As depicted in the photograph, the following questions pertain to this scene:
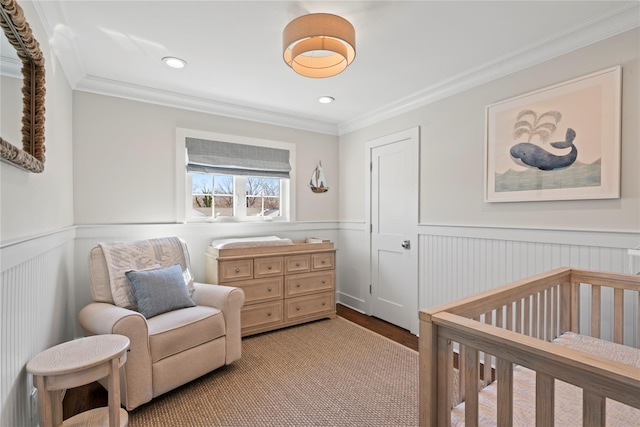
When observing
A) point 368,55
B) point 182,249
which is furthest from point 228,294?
point 368,55

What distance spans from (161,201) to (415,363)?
269 centimetres

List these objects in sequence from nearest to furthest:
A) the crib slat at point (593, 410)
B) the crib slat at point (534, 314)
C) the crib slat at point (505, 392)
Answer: the crib slat at point (593, 410) < the crib slat at point (505, 392) < the crib slat at point (534, 314)

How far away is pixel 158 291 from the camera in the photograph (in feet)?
7.32

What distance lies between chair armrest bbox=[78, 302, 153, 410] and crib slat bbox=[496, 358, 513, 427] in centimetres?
184

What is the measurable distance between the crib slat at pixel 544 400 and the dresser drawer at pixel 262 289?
8.10 ft

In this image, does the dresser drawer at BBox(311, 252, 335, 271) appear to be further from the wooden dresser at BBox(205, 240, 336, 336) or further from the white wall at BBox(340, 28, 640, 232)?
the white wall at BBox(340, 28, 640, 232)

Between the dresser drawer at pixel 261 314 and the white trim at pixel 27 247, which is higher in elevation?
the white trim at pixel 27 247

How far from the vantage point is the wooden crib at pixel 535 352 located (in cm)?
79

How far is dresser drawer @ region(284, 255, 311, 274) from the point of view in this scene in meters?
3.21

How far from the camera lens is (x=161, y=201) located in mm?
3029

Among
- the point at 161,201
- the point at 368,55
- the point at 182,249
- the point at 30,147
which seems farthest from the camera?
the point at 161,201

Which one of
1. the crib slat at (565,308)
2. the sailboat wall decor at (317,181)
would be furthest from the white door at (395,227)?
the crib slat at (565,308)

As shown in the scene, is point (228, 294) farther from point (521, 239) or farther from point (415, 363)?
point (521, 239)

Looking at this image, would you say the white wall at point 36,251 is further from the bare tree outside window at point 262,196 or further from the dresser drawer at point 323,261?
the dresser drawer at point 323,261
